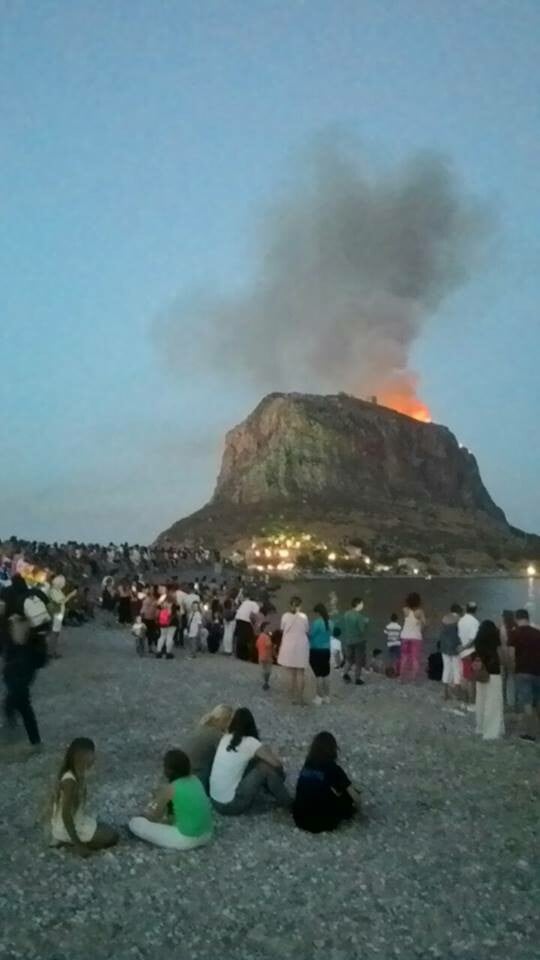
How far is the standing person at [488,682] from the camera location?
16.3 meters

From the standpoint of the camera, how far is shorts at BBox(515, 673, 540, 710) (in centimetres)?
1634

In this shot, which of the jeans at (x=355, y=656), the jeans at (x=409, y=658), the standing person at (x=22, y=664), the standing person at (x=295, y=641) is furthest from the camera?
the jeans at (x=409, y=658)

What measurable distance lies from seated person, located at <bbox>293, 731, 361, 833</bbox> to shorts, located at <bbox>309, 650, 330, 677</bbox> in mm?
8804

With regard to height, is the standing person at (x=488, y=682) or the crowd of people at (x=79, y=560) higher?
the crowd of people at (x=79, y=560)

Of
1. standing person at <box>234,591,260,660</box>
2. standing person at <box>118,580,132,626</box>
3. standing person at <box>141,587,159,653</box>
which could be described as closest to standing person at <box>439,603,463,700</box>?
standing person at <box>234,591,260,660</box>

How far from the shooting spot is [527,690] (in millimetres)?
16562

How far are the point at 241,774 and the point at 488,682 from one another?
21.1 ft

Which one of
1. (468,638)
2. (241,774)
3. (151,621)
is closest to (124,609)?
(151,621)

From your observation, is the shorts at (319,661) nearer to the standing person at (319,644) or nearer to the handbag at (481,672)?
the standing person at (319,644)

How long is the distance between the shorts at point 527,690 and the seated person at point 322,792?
20.0 feet

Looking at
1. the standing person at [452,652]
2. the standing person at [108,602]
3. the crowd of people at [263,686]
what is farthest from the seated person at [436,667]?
the standing person at [108,602]

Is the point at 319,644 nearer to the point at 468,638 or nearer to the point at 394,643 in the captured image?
the point at 468,638

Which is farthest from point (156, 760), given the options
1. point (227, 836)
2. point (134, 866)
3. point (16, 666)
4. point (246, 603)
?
point (246, 603)

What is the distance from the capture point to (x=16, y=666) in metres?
14.4
